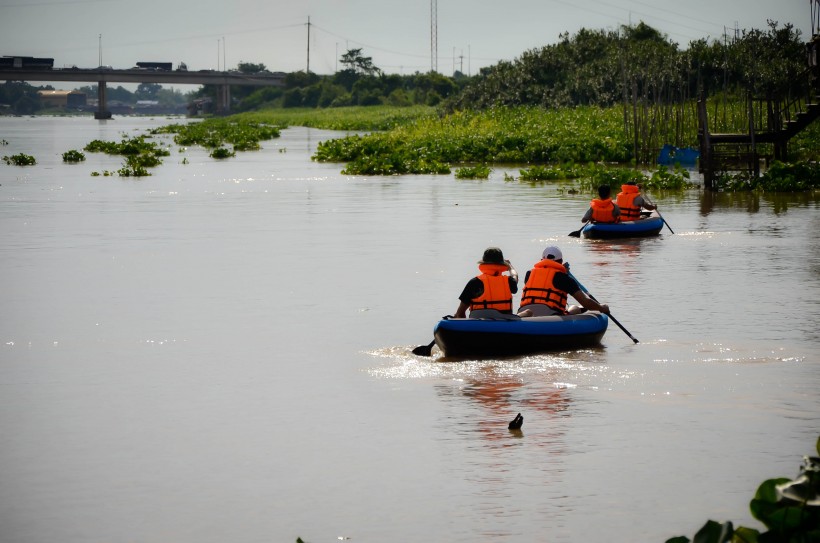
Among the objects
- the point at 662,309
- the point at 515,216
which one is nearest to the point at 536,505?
the point at 662,309

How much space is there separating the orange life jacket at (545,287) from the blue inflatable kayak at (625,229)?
1097cm

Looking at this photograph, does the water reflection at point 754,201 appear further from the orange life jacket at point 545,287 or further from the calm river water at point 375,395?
the orange life jacket at point 545,287

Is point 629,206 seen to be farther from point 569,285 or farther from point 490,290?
point 490,290

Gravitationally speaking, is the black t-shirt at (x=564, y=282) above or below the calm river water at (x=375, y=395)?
above

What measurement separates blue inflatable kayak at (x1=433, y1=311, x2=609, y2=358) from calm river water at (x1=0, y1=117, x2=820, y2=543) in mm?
197

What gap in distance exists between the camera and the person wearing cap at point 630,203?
2503cm

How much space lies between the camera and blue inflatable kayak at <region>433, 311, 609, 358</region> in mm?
13125

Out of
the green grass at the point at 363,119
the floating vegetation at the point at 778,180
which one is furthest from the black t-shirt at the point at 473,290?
the green grass at the point at 363,119

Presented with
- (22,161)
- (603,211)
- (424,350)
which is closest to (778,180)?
(603,211)

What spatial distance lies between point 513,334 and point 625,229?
12198mm

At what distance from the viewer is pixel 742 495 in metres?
9.25

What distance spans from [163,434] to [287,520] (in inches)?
105

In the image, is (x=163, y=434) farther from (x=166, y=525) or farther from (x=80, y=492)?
(x=166, y=525)

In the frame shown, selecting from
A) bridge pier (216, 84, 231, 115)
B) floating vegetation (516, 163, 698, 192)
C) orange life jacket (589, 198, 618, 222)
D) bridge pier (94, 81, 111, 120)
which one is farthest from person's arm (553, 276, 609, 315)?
bridge pier (216, 84, 231, 115)
